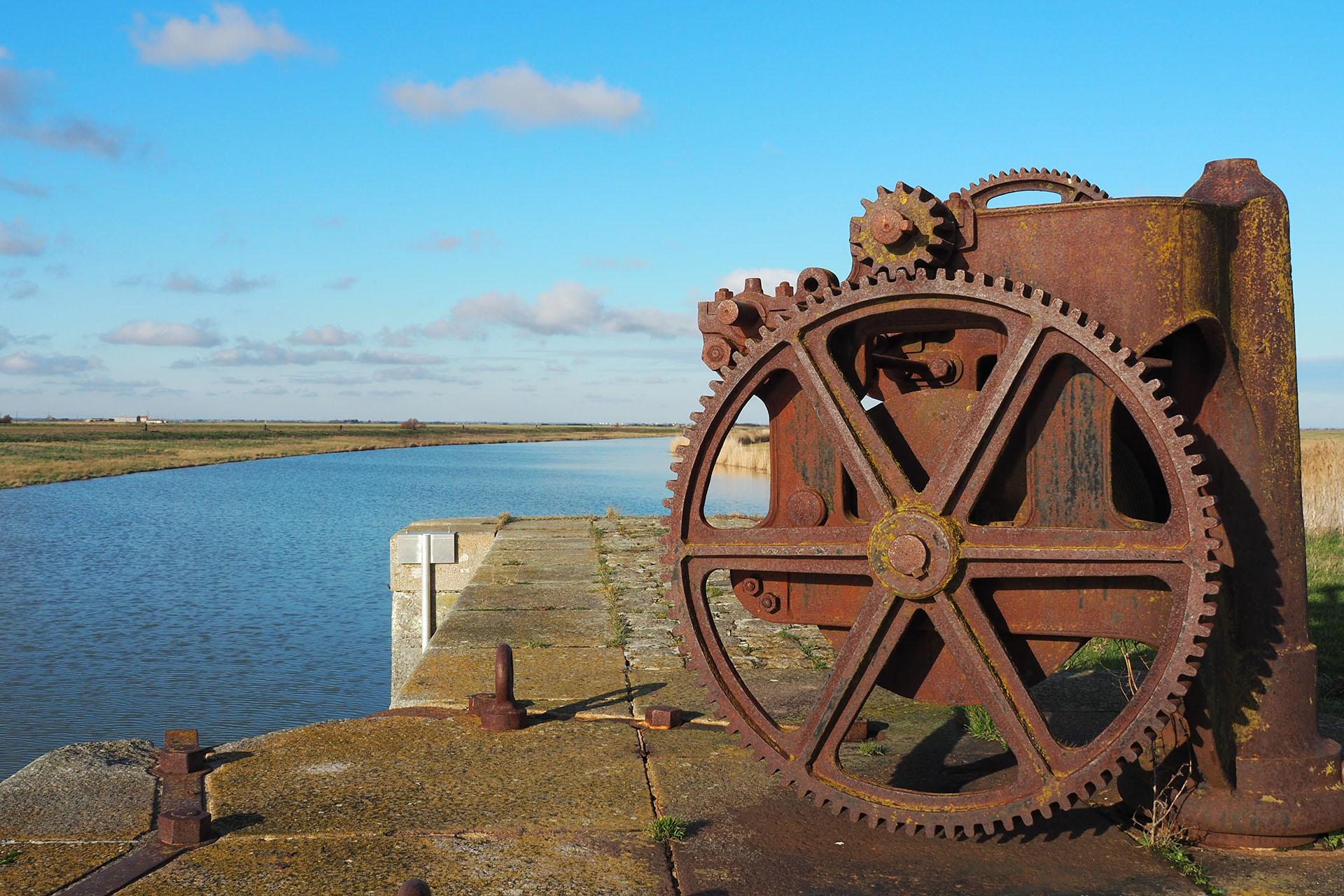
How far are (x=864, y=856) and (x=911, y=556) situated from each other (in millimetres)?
1027

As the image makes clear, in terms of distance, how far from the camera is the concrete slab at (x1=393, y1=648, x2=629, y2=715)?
5484mm

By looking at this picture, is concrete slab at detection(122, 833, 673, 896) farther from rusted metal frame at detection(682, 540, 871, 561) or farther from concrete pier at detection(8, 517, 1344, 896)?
rusted metal frame at detection(682, 540, 871, 561)

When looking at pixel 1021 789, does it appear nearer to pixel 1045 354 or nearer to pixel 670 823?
pixel 670 823

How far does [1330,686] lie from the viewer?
6.01 meters

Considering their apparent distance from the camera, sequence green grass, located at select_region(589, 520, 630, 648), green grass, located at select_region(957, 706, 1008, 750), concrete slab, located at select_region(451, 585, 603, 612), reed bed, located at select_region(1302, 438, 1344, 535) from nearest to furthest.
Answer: green grass, located at select_region(957, 706, 1008, 750) → green grass, located at select_region(589, 520, 630, 648) → concrete slab, located at select_region(451, 585, 603, 612) → reed bed, located at select_region(1302, 438, 1344, 535)

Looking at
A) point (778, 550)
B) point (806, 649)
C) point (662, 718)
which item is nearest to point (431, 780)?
point (662, 718)

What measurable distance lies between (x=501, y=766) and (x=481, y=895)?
124cm

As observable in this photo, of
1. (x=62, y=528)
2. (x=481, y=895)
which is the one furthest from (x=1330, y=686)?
(x=62, y=528)

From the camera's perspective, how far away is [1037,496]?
361 cm

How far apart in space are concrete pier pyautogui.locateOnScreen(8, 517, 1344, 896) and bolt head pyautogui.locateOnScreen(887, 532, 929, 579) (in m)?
0.97

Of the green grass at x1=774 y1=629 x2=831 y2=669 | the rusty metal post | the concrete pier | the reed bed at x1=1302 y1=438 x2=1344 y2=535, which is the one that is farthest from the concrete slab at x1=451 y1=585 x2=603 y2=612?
the reed bed at x1=1302 y1=438 x2=1344 y2=535

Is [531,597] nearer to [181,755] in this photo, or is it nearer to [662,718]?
[662,718]

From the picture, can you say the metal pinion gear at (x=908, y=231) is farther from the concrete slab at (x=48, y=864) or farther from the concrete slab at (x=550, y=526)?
the concrete slab at (x=550, y=526)

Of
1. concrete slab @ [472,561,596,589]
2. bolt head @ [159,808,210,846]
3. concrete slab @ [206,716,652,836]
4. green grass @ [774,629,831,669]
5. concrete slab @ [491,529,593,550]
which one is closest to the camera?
bolt head @ [159,808,210,846]
